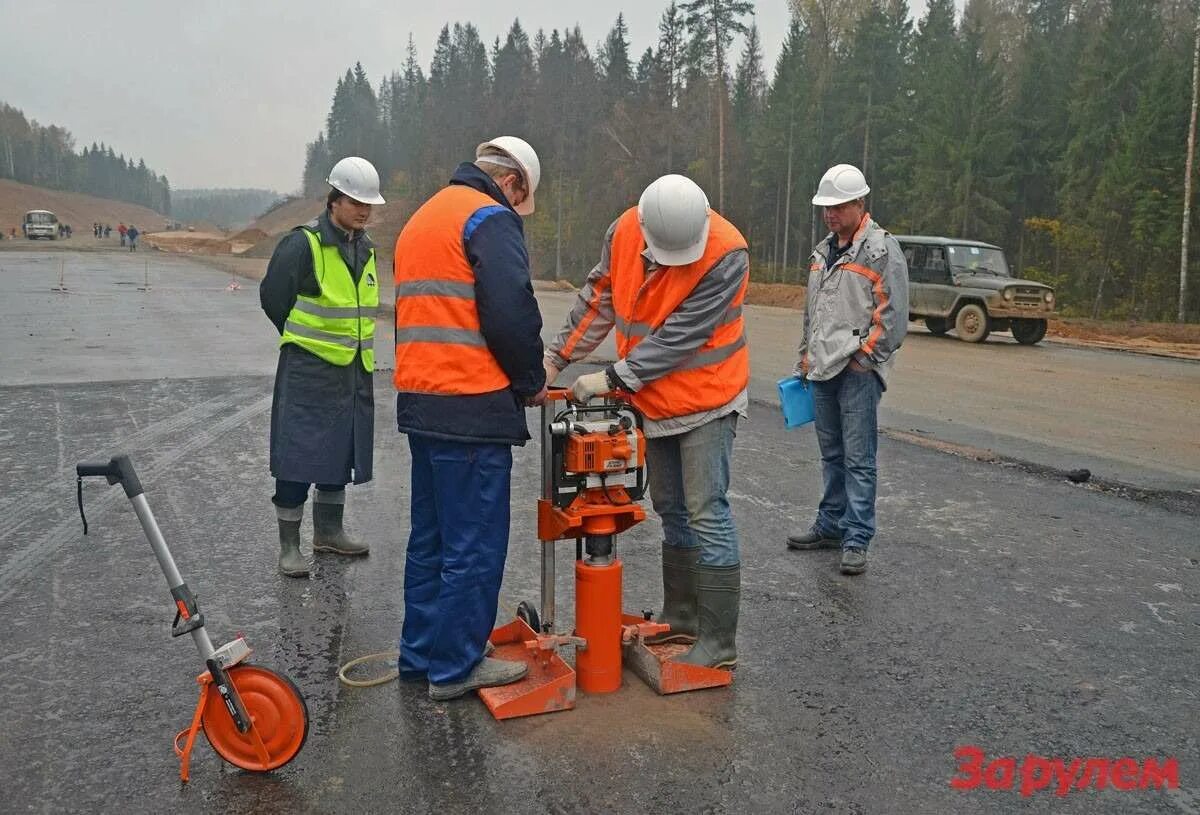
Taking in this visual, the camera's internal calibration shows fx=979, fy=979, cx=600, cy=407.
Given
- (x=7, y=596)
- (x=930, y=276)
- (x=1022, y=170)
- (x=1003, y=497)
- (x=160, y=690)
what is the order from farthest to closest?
(x=1022, y=170), (x=930, y=276), (x=1003, y=497), (x=7, y=596), (x=160, y=690)

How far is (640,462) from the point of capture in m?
3.83

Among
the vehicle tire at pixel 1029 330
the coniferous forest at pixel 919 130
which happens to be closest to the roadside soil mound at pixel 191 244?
the coniferous forest at pixel 919 130

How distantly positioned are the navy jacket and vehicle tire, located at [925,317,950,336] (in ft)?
61.4

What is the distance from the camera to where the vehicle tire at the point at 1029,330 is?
1977 centimetres

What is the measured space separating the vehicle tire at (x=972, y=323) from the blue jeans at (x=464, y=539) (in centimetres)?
1765

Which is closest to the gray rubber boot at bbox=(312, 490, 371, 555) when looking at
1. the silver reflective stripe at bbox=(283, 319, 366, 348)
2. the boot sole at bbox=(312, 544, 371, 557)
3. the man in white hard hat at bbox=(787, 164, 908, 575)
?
the boot sole at bbox=(312, 544, 371, 557)

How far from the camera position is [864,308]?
18.1ft

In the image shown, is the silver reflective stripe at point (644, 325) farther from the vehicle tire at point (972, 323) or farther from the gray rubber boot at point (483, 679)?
the vehicle tire at point (972, 323)

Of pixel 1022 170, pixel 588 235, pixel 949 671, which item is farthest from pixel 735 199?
pixel 949 671

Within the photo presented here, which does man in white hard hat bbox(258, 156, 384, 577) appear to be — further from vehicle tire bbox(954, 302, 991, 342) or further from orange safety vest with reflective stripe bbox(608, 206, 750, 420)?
vehicle tire bbox(954, 302, 991, 342)

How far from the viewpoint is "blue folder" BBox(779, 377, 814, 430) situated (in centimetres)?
598

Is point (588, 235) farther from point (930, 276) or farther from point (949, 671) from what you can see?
point (949, 671)

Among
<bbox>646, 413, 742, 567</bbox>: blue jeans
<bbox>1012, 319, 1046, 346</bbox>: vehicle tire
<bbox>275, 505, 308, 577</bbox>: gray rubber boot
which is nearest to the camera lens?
<bbox>646, 413, 742, 567</bbox>: blue jeans

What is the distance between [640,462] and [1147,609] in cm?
287
